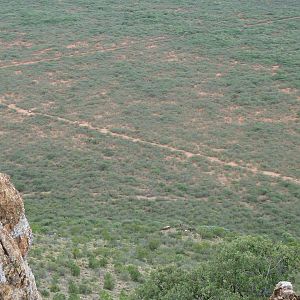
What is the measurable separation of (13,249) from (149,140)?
67.7 feet

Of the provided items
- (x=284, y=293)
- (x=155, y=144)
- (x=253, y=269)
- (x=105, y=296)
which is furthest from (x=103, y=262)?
(x=155, y=144)

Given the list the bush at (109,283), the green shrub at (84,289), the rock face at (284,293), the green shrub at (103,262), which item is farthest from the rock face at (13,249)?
the green shrub at (103,262)

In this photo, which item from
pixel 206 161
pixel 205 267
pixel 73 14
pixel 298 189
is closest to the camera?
pixel 205 267

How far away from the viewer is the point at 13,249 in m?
7.21

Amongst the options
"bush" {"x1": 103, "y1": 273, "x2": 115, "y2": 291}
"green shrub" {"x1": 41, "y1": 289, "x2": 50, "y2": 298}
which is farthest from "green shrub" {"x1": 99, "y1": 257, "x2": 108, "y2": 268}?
"green shrub" {"x1": 41, "y1": 289, "x2": 50, "y2": 298}

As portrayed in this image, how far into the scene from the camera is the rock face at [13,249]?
6.88 m

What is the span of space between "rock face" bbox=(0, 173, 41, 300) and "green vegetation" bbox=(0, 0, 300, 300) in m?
4.16

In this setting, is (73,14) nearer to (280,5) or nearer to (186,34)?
(186,34)

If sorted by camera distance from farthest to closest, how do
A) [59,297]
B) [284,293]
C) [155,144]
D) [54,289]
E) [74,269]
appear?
[155,144] < [74,269] < [54,289] < [59,297] < [284,293]

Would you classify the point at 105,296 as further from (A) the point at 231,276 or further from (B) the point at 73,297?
(A) the point at 231,276

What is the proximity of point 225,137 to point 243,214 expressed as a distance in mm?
7339

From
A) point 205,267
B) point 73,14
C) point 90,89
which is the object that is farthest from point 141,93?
point 205,267

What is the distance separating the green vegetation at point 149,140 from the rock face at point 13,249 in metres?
4.16

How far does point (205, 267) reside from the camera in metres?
12.3
